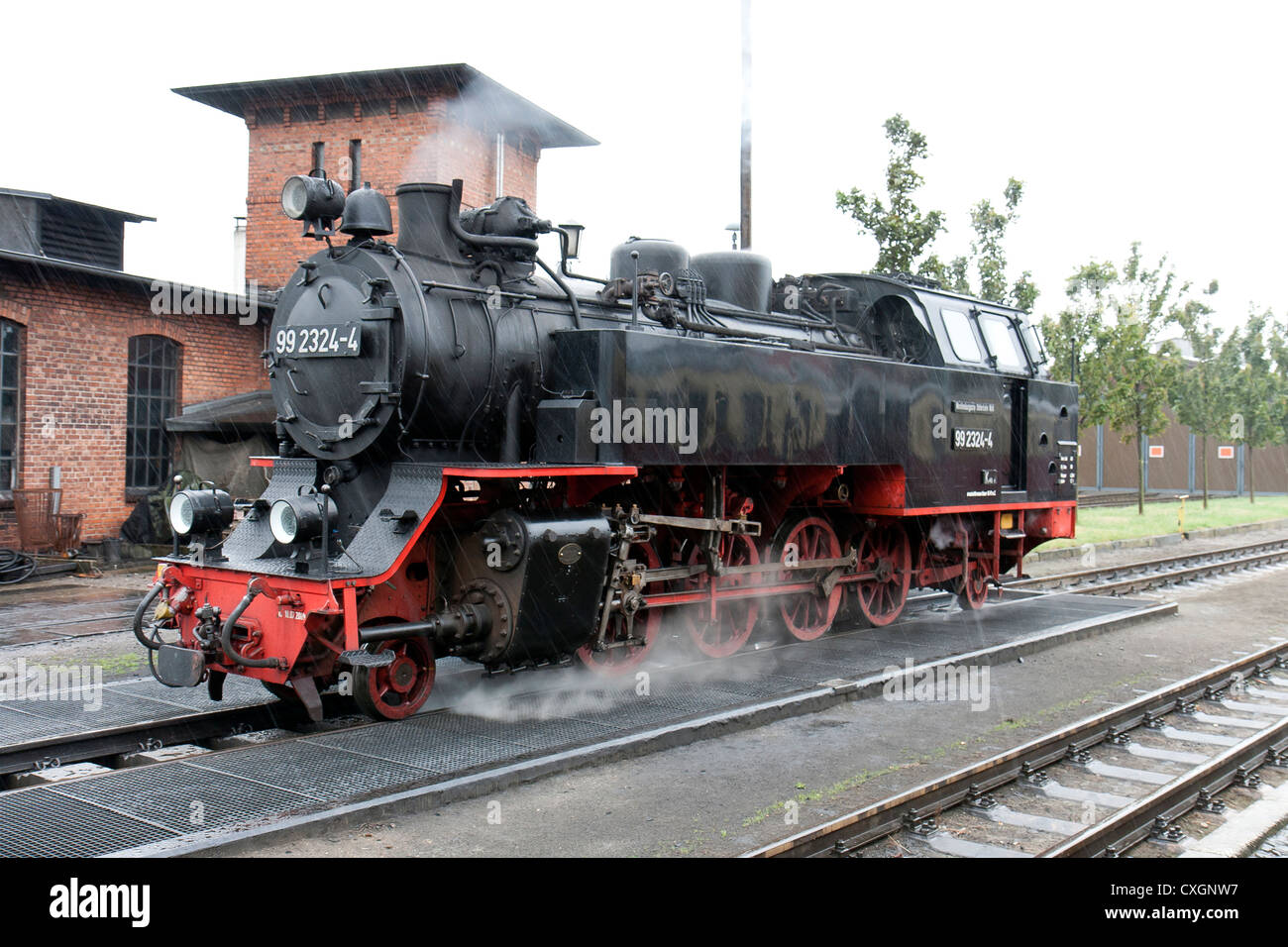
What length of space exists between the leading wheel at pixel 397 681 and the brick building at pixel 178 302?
25.9ft

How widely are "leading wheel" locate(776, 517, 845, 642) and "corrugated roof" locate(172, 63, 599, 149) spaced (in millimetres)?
11497

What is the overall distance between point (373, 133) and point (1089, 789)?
629 inches

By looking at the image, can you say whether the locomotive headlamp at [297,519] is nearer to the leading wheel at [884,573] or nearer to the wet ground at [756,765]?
the wet ground at [756,765]

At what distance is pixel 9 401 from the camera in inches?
490

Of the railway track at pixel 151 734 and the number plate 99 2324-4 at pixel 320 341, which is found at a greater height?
the number plate 99 2324-4 at pixel 320 341

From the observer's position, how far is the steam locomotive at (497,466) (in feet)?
19.3

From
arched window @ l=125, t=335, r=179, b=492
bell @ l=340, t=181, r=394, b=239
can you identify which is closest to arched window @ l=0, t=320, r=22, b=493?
arched window @ l=125, t=335, r=179, b=492

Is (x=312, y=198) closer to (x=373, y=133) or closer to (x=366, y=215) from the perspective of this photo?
(x=366, y=215)

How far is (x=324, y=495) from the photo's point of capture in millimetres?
5680


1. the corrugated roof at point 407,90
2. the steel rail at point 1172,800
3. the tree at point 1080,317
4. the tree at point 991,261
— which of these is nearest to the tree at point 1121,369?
the tree at point 1080,317

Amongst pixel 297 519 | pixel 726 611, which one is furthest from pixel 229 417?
pixel 297 519

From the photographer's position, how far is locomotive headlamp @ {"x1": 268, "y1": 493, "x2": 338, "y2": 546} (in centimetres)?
575

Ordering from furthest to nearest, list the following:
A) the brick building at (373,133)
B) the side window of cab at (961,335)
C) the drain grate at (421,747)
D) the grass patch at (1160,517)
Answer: the grass patch at (1160,517) < the brick building at (373,133) < the side window of cab at (961,335) < the drain grate at (421,747)
